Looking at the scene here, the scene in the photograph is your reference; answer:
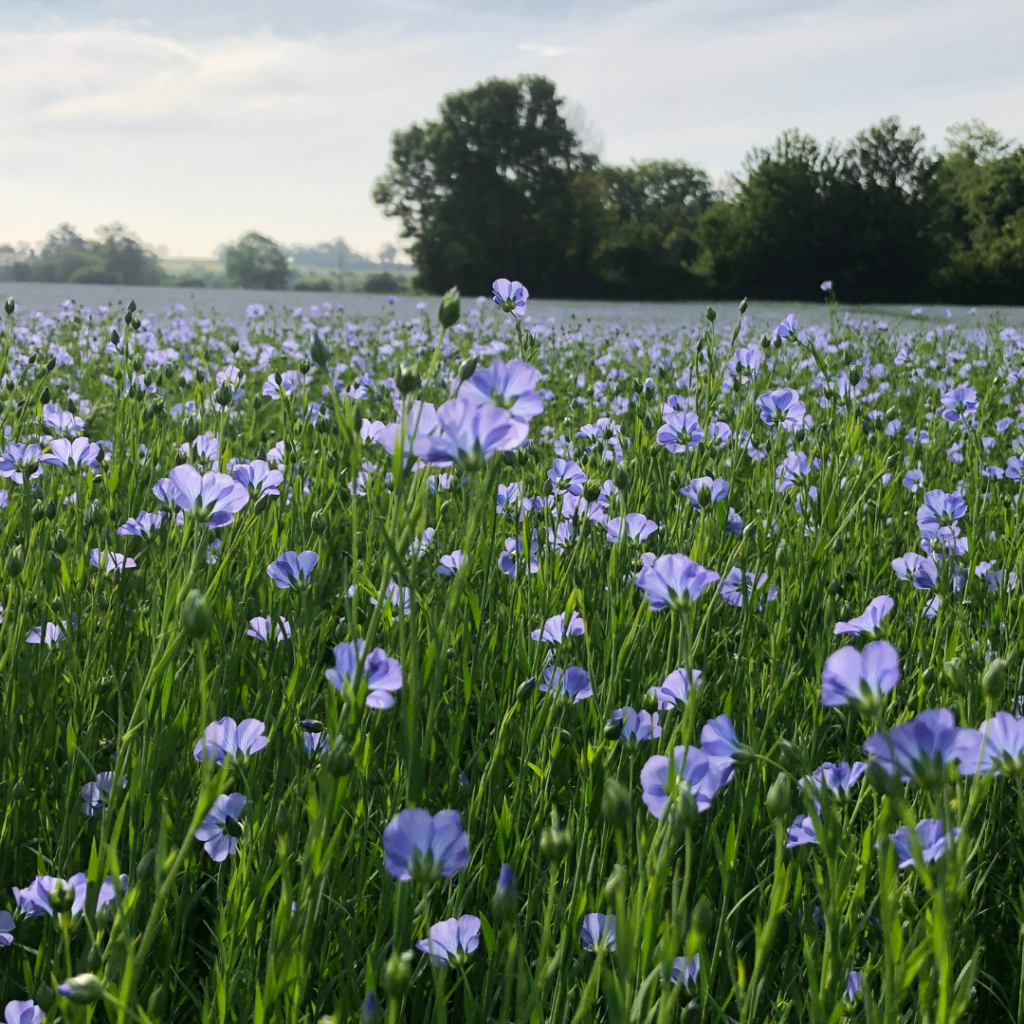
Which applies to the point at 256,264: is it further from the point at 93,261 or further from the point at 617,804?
the point at 617,804

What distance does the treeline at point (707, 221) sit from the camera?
3416cm

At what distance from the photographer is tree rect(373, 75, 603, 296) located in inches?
1423

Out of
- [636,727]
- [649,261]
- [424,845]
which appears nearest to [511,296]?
[636,727]

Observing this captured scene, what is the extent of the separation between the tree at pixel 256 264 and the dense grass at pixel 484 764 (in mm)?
56089

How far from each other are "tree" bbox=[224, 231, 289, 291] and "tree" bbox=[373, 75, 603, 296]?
20.4 m

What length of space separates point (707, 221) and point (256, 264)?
142ft

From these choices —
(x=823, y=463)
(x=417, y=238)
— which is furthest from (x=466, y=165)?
(x=823, y=463)

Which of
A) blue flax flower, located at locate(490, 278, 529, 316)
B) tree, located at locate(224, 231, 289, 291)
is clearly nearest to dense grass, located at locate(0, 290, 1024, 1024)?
blue flax flower, located at locate(490, 278, 529, 316)

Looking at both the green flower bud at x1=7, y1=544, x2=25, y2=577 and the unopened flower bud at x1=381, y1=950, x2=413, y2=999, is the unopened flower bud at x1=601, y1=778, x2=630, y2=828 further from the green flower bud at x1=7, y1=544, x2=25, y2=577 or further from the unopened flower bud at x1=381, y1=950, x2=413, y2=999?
the green flower bud at x1=7, y1=544, x2=25, y2=577

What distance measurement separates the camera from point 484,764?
1.54 meters

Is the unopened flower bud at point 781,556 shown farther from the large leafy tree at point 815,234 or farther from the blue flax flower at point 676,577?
the large leafy tree at point 815,234

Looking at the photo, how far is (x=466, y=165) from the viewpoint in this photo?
37.6 meters

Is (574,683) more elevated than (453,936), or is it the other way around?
(574,683)

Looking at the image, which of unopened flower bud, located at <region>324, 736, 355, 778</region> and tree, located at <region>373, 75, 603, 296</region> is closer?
unopened flower bud, located at <region>324, 736, 355, 778</region>
